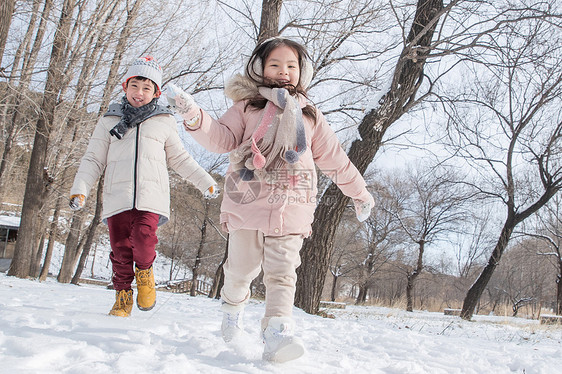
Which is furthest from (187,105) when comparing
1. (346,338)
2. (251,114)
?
(346,338)

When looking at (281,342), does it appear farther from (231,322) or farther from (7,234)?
(7,234)

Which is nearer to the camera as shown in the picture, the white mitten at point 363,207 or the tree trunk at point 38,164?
the white mitten at point 363,207

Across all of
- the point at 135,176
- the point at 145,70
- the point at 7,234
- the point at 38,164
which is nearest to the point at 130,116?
the point at 145,70

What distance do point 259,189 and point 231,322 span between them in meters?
Result: 0.71

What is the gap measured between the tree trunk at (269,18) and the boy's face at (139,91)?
3139 millimetres

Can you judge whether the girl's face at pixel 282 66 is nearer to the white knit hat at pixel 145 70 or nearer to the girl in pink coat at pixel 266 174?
the girl in pink coat at pixel 266 174

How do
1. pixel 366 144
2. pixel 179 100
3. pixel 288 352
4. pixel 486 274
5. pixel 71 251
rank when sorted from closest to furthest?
pixel 288 352 < pixel 179 100 < pixel 366 144 < pixel 486 274 < pixel 71 251

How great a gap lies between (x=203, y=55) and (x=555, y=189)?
9.74 m

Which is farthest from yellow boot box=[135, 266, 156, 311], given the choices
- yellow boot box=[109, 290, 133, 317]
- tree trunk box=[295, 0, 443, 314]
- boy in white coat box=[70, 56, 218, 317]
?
tree trunk box=[295, 0, 443, 314]

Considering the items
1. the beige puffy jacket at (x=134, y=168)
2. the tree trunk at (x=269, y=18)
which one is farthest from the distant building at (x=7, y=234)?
the beige puffy jacket at (x=134, y=168)

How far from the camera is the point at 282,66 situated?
89.9 inches

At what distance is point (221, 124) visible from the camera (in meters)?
2.14

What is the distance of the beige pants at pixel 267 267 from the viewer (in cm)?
196

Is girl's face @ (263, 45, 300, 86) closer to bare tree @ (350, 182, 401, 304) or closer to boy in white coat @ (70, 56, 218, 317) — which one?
boy in white coat @ (70, 56, 218, 317)
